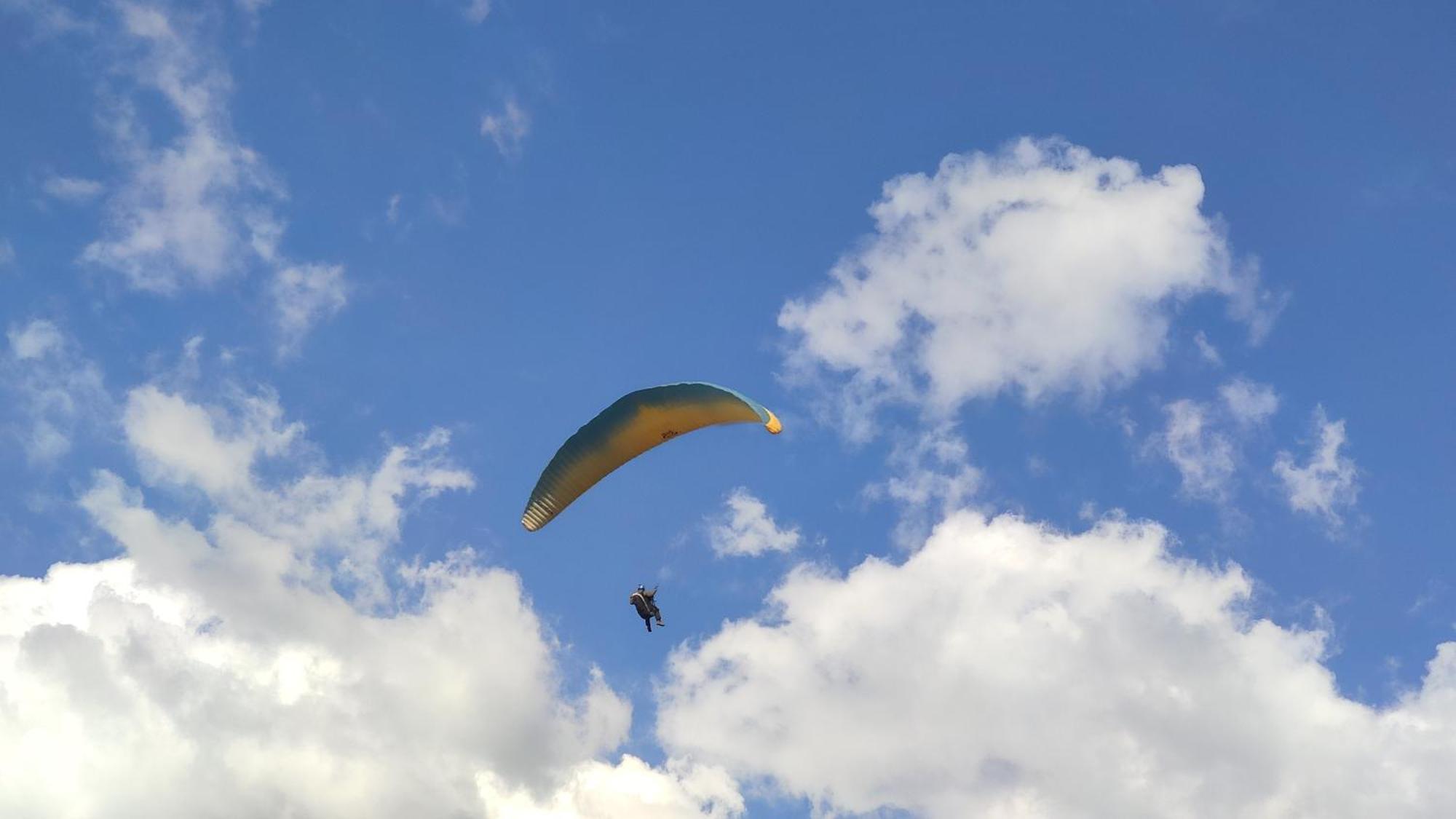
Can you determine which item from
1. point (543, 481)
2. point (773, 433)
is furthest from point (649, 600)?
point (773, 433)

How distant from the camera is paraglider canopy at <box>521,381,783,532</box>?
5591 centimetres

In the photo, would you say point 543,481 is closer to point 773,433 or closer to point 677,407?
point 677,407

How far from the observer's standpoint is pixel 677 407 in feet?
189

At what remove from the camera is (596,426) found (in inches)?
2335

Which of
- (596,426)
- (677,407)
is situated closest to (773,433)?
(677,407)

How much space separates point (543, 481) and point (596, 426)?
3872 mm

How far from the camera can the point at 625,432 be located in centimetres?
5947

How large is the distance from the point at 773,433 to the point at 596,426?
33.2 ft

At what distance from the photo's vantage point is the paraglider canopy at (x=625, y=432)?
2201 inches

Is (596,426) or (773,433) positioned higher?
(596,426)

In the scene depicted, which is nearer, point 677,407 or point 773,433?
point 773,433

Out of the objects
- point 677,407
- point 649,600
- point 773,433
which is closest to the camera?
point 773,433

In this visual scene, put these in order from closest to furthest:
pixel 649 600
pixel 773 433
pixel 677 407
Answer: pixel 773 433
pixel 677 407
pixel 649 600

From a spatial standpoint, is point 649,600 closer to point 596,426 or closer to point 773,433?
point 596,426
